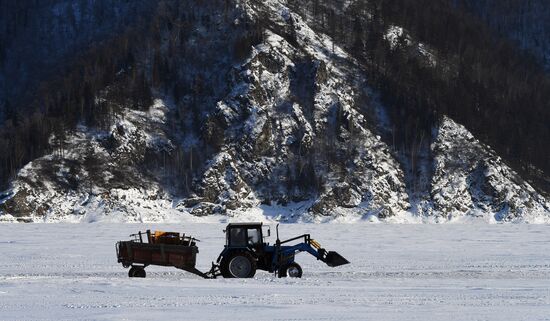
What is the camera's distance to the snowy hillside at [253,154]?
292ft

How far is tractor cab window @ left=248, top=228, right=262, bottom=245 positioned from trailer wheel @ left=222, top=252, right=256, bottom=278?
2.09 ft

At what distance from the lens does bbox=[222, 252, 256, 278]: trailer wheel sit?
2511 centimetres

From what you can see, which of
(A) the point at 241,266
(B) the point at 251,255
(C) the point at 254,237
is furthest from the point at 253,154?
(A) the point at 241,266

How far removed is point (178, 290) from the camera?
2130 centimetres

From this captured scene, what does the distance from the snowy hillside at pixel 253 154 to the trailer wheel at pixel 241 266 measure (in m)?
60.5

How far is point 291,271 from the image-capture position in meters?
25.3

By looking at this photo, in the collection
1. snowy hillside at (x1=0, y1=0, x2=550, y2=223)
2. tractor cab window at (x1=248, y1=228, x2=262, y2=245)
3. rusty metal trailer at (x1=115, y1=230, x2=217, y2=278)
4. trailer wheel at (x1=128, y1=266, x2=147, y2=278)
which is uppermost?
tractor cab window at (x1=248, y1=228, x2=262, y2=245)

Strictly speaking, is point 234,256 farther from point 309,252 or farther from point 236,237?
point 309,252

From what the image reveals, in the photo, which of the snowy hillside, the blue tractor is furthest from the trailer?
the snowy hillside

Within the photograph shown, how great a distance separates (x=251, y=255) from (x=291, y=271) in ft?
5.14

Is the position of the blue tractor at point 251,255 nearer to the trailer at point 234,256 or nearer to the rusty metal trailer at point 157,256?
the trailer at point 234,256

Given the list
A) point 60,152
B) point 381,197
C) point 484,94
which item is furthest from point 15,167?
point 484,94

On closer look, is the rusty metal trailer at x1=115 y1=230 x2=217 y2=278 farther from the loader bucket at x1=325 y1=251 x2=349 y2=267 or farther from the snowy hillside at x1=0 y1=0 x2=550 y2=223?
the snowy hillside at x1=0 y1=0 x2=550 y2=223

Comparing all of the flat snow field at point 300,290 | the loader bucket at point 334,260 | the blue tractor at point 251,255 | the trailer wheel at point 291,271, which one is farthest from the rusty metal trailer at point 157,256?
the loader bucket at point 334,260
